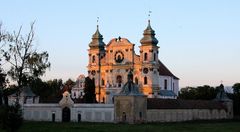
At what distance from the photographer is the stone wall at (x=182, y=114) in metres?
64.4

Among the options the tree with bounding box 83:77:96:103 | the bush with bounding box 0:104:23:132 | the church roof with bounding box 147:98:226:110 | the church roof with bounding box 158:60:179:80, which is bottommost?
the bush with bounding box 0:104:23:132

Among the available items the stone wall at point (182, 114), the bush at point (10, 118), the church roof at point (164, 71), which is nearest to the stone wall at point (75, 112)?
the stone wall at point (182, 114)

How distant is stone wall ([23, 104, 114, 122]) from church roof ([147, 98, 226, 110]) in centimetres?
526

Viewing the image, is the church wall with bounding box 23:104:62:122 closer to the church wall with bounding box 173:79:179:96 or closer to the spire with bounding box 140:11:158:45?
the spire with bounding box 140:11:158:45

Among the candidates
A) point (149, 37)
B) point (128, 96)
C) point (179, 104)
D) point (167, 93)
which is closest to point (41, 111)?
point (128, 96)

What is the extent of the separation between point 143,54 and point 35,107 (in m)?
21.1

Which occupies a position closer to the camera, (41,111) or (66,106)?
(66,106)

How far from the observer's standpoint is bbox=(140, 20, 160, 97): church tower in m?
82.1

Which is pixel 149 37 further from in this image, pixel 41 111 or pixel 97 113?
pixel 41 111

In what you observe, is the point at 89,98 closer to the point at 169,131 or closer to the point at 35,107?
the point at 35,107

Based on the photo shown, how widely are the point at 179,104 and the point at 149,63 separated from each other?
13.5 m

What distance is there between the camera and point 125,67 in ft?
277

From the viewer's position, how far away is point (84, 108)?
65.7 meters

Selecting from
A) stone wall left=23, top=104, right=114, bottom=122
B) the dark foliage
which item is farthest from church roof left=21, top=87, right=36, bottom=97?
the dark foliage
